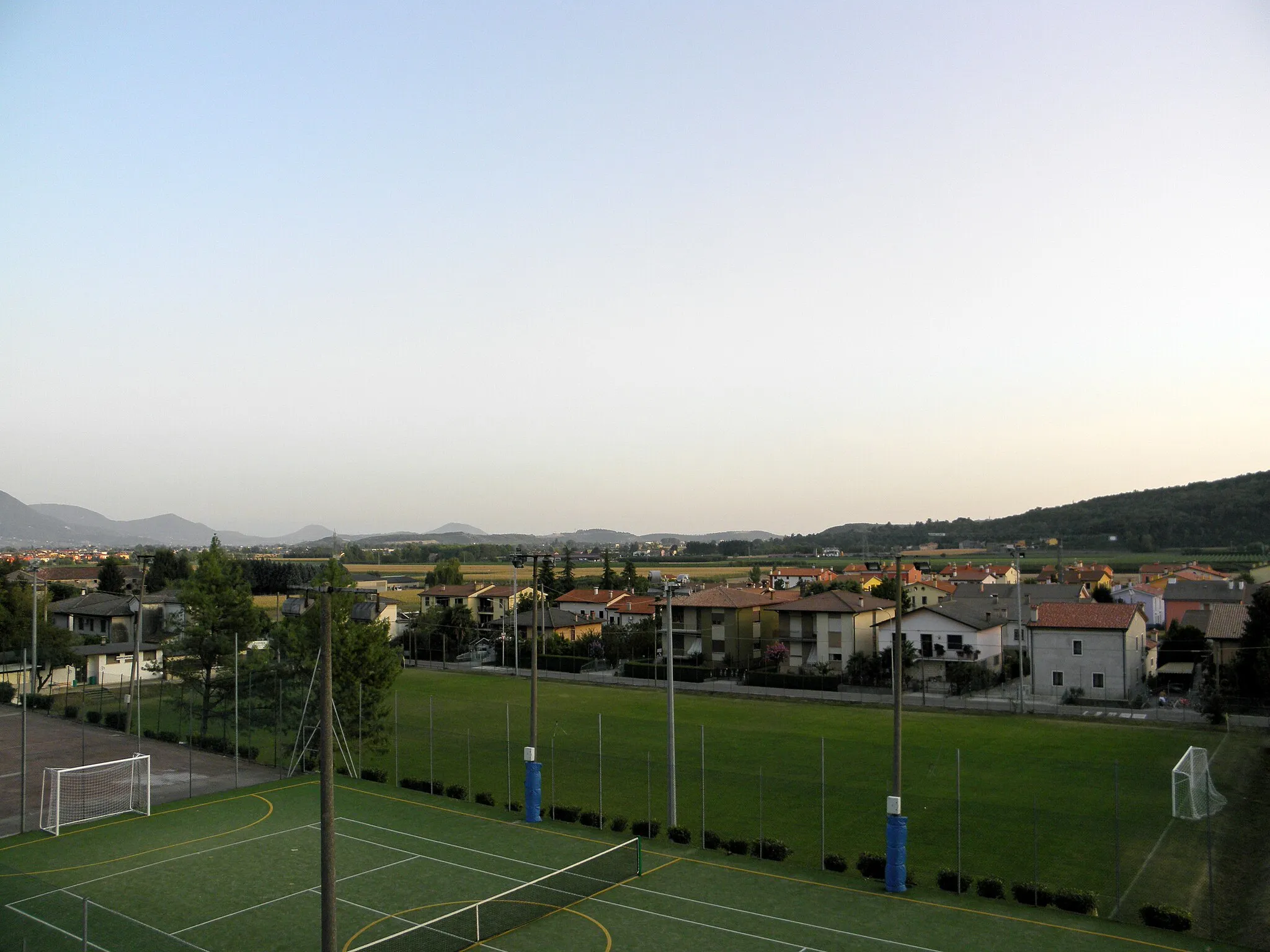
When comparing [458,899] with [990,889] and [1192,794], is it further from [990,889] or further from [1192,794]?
[1192,794]

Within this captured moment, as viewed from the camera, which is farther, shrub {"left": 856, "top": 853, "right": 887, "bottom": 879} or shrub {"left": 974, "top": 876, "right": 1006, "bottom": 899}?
shrub {"left": 856, "top": 853, "right": 887, "bottom": 879}

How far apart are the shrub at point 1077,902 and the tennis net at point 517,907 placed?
27.9ft

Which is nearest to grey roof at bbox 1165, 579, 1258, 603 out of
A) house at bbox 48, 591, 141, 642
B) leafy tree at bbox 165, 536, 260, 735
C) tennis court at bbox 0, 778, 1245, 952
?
tennis court at bbox 0, 778, 1245, 952

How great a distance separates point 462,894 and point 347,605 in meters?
16.7

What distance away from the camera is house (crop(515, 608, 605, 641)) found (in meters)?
67.8

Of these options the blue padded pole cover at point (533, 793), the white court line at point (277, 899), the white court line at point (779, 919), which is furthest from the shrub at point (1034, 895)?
the white court line at point (277, 899)

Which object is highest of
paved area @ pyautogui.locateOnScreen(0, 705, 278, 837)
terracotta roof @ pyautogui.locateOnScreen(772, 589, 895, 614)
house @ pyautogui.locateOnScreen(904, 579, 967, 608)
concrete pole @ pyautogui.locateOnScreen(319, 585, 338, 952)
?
concrete pole @ pyautogui.locateOnScreen(319, 585, 338, 952)

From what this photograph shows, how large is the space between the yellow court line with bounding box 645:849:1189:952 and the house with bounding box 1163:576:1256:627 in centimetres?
5355

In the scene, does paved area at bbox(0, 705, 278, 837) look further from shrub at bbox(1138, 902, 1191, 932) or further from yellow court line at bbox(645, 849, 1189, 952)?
shrub at bbox(1138, 902, 1191, 932)

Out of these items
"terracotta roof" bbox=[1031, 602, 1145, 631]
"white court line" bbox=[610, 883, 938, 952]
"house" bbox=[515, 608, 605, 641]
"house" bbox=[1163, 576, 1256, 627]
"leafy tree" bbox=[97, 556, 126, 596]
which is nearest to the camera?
"white court line" bbox=[610, 883, 938, 952]

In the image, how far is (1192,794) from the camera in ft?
78.2

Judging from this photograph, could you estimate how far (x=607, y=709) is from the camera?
45.8 meters

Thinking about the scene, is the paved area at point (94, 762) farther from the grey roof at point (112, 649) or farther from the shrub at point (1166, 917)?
the shrub at point (1166, 917)

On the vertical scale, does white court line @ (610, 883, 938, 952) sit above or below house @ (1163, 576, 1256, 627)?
below
